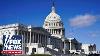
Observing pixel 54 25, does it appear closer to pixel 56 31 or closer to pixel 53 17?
pixel 56 31

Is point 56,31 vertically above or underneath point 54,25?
underneath

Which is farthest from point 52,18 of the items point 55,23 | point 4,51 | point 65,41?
point 4,51

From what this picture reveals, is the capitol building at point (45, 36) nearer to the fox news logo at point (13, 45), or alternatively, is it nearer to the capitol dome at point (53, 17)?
the capitol dome at point (53, 17)

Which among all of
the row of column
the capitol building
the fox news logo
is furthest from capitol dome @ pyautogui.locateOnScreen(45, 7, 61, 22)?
the fox news logo

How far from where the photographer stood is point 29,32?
427 ft

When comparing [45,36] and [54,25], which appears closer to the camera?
[45,36]

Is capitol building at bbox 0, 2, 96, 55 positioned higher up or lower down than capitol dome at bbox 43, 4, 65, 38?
lower down

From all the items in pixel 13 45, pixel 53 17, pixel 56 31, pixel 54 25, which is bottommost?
pixel 13 45

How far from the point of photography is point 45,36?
14500 cm

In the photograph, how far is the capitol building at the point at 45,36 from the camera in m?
120

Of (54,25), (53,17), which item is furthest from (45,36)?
(53,17)

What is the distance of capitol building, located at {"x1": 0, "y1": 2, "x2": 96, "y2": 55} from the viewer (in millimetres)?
119812

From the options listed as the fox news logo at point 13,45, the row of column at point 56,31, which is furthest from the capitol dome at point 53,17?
the fox news logo at point 13,45

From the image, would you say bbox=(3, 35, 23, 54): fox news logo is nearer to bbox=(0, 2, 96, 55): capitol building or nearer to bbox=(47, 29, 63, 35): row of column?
bbox=(0, 2, 96, 55): capitol building
